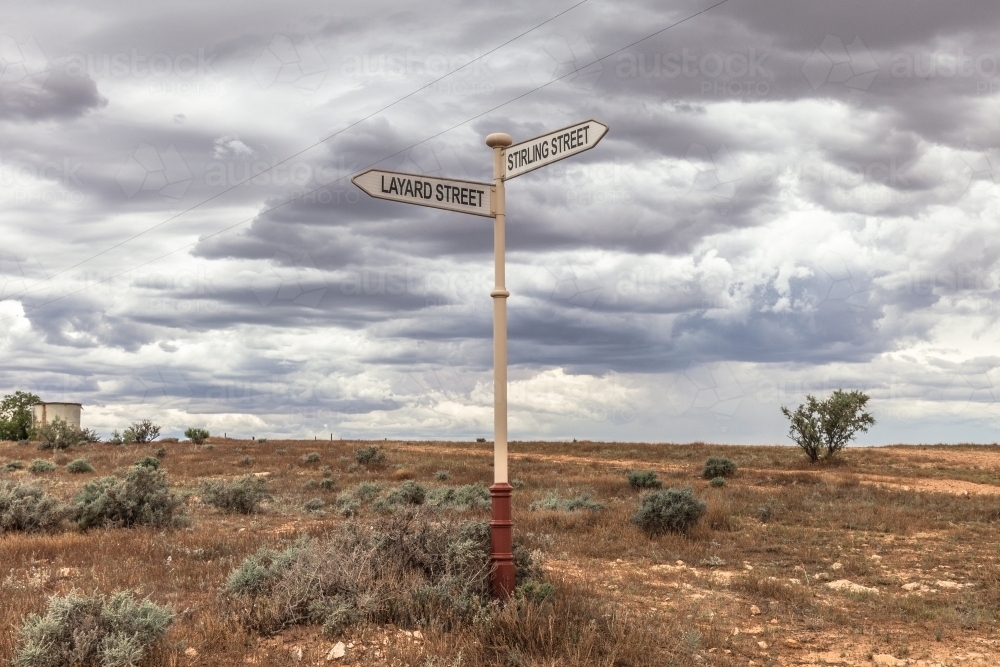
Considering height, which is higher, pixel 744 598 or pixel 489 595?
pixel 489 595

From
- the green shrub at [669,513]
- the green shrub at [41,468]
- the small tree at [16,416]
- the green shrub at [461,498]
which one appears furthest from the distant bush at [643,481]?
the small tree at [16,416]

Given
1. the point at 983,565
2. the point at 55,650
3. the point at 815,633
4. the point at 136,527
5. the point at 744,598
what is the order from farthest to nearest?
the point at 136,527, the point at 983,565, the point at 744,598, the point at 815,633, the point at 55,650

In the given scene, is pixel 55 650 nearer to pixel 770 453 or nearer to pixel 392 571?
pixel 392 571

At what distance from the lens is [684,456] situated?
40.3 metres

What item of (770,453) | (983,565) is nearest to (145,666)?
(983,565)

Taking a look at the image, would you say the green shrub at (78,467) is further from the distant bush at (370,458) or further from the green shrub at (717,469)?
the green shrub at (717,469)

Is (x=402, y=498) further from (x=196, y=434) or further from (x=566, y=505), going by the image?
(x=196, y=434)

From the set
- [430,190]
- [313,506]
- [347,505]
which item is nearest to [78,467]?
[313,506]

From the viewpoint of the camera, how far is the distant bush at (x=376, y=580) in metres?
7.74

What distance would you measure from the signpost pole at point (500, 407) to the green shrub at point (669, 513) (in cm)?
789

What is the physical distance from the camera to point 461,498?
64.2ft

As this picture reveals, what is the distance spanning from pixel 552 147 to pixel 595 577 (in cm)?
670

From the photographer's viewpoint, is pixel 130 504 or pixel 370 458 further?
pixel 370 458

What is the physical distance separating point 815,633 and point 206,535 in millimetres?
10291
